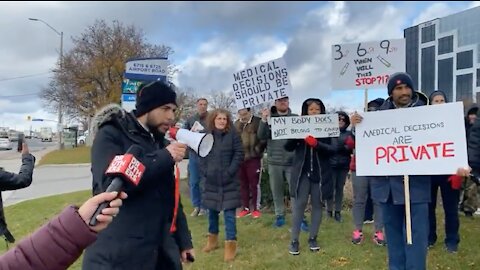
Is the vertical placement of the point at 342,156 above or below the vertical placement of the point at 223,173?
above

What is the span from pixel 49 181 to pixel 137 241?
16446mm

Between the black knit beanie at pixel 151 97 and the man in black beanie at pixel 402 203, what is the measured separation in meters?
2.27

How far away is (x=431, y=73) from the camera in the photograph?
8.98 meters

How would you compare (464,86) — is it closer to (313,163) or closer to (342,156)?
(342,156)

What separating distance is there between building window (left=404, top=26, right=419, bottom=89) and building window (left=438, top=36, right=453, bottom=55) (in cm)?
47

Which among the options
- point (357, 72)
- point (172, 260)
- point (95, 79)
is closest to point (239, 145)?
point (357, 72)

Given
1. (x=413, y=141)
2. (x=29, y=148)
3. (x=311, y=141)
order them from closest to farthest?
(x=413, y=141) → (x=29, y=148) → (x=311, y=141)

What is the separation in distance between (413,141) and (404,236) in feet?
2.89

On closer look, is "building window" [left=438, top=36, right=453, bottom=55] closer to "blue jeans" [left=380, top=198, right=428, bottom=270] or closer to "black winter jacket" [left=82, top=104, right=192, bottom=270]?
"blue jeans" [left=380, top=198, right=428, bottom=270]

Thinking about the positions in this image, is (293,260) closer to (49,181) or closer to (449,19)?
(449,19)

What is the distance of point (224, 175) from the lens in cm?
627

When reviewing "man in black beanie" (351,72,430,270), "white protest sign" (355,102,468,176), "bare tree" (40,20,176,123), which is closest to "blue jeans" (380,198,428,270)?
"man in black beanie" (351,72,430,270)

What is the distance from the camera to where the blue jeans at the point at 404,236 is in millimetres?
4320

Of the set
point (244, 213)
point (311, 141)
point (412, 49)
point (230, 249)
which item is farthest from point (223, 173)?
point (412, 49)
